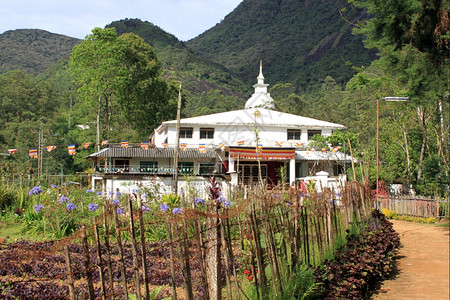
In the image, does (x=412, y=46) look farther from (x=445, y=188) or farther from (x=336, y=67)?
(x=336, y=67)

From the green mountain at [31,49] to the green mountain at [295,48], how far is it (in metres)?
48.7

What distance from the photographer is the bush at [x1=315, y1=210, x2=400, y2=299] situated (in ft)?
20.5

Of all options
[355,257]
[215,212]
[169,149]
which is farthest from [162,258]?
[169,149]

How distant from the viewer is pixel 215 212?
4535 mm

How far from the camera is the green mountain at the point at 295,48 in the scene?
331 ft

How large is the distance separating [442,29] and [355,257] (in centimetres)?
777

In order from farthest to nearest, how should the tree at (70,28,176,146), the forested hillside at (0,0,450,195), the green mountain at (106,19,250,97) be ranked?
the green mountain at (106,19,250,97), the tree at (70,28,176,146), the forested hillside at (0,0,450,195)

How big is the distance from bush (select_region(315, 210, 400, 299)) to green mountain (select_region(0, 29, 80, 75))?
130807 millimetres

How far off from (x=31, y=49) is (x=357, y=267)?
17161 cm

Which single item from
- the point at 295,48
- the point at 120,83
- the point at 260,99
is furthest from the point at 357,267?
the point at 295,48

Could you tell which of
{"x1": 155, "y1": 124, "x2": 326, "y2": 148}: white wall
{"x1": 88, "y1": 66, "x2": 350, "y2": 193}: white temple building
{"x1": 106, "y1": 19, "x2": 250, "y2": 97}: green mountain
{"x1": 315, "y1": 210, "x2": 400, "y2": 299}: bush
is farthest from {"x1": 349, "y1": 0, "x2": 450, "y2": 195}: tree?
{"x1": 106, "y1": 19, "x2": 250, "y2": 97}: green mountain

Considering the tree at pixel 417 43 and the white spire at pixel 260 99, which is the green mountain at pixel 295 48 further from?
the tree at pixel 417 43

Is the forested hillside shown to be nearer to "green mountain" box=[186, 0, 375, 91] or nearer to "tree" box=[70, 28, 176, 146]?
"tree" box=[70, 28, 176, 146]

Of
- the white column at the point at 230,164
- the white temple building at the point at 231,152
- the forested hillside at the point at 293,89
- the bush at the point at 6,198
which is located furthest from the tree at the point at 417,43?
the white column at the point at 230,164
